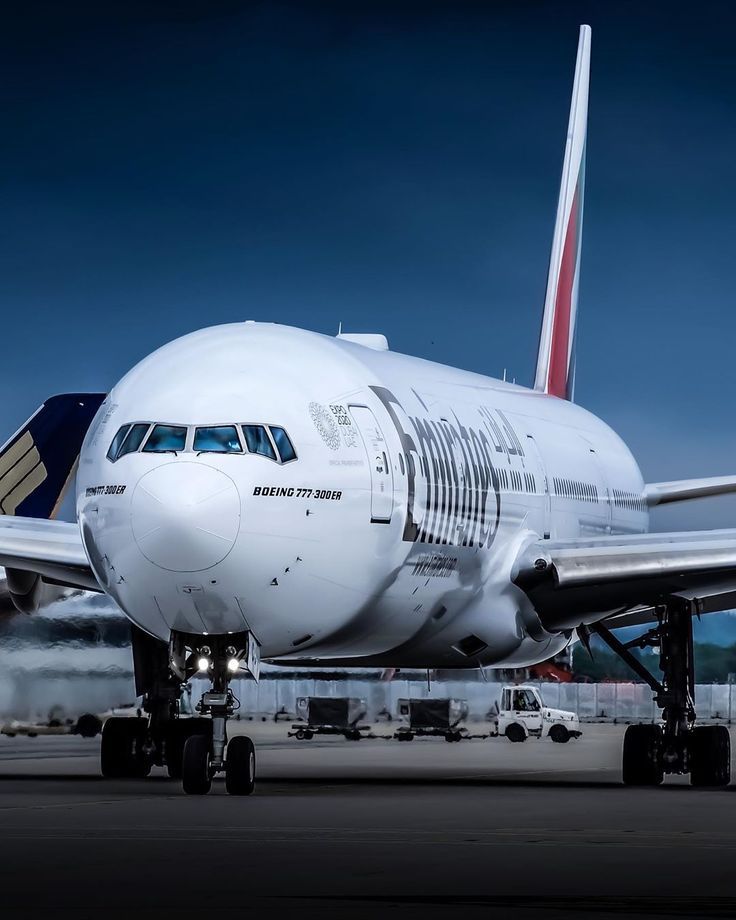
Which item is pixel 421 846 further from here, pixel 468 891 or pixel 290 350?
pixel 290 350

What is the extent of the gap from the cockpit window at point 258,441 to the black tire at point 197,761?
2.58 metres

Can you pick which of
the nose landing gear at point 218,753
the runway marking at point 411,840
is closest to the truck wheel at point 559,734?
the nose landing gear at point 218,753

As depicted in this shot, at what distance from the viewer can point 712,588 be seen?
22109 millimetres

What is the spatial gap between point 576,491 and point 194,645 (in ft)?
30.4

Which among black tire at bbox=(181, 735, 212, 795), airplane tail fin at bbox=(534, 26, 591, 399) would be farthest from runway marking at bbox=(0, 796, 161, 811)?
airplane tail fin at bbox=(534, 26, 591, 399)

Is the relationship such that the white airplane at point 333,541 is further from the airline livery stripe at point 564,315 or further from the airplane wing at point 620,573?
the airline livery stripe at point 564,315

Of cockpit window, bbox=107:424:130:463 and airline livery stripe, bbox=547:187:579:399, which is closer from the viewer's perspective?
cockpit window, bbox=107:424:130:463

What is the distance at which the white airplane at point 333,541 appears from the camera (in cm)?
1717

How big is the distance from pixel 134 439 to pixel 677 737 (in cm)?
815

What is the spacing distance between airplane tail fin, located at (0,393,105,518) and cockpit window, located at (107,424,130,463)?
1913 cm

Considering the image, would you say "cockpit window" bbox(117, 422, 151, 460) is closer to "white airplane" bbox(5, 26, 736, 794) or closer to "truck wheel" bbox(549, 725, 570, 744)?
"white airplane" bbox(5, 26, 736, 794)

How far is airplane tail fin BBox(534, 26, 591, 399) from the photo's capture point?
32.8m

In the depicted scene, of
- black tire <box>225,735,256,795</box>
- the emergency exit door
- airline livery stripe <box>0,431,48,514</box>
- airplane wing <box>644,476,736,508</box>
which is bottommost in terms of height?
black tire <box>225,735,256,795</box>

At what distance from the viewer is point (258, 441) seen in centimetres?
1755
